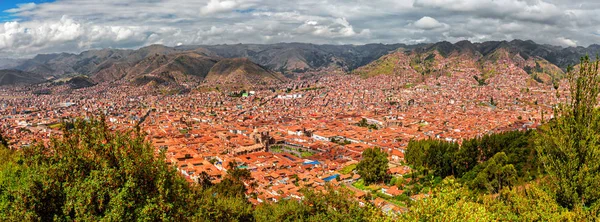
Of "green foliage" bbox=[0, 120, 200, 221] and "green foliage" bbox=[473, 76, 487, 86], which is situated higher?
"green foliage" bbox=[0, 120, 200, 221]

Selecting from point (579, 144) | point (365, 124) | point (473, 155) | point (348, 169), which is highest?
point (579, 144)

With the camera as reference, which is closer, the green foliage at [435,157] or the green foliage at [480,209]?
the green foliage at [480,209]

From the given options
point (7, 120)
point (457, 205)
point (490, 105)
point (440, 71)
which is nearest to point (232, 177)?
point (457, 205)

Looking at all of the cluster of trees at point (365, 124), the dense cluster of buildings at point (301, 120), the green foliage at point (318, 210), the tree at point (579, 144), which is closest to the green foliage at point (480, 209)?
the tree at point (579, 144)

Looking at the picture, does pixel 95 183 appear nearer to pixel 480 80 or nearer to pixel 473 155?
pixel 473 155

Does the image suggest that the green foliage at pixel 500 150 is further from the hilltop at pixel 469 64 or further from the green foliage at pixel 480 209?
the hilltop at pixel 469 64

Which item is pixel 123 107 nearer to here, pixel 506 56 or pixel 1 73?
pixel 1 73

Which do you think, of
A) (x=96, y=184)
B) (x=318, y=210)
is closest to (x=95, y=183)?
(x=96, y=184)

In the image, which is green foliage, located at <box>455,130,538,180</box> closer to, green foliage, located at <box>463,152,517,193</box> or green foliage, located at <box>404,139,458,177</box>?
green foliage, located at <box>404,139,458,177</box>

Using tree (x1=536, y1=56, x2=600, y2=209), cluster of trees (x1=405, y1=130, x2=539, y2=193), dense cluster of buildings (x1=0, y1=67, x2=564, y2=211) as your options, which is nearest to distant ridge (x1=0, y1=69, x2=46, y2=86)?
dense cluster of buildings (x1=0, y1=67, x2=564, y2=211)
